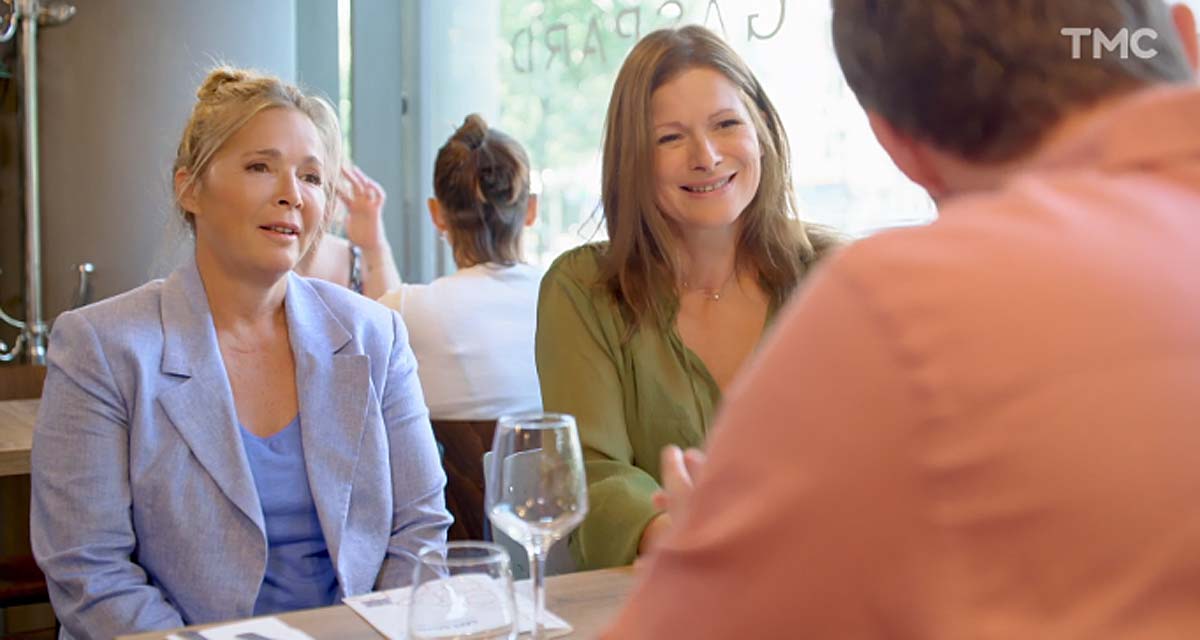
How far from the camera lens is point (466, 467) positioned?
2.48 metres

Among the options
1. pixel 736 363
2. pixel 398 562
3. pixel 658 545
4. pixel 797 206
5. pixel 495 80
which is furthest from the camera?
pixel 495 80

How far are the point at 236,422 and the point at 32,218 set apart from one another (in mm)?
2309

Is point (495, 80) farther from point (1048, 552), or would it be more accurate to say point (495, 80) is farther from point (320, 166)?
point (1048, 552)

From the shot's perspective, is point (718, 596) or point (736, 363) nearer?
point (718, 596)

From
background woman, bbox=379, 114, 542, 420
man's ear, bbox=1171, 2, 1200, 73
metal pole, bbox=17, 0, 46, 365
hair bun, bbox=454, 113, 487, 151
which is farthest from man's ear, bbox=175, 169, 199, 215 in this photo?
metal pole, bbox=17, 0, 46, 365

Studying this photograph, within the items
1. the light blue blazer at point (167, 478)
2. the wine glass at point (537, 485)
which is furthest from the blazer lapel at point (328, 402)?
the wine glass at point (537, 485)

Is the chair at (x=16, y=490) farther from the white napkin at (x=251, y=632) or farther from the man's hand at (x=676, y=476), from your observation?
the man's hand at (x=676, y=476)

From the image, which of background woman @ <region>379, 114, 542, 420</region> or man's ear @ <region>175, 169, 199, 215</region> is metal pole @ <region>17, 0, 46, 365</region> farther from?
man's ear @ <region>175, 169, 199, 215</region>

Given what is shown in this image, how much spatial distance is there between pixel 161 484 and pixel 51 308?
7.66 feet

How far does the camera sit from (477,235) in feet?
11.1

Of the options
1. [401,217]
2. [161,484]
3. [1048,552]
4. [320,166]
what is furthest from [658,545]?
[401,217]

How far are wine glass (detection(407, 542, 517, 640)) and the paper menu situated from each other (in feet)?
0.58

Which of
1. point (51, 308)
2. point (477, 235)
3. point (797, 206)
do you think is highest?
point (797, 206)

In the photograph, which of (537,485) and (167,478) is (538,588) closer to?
(537,485)
